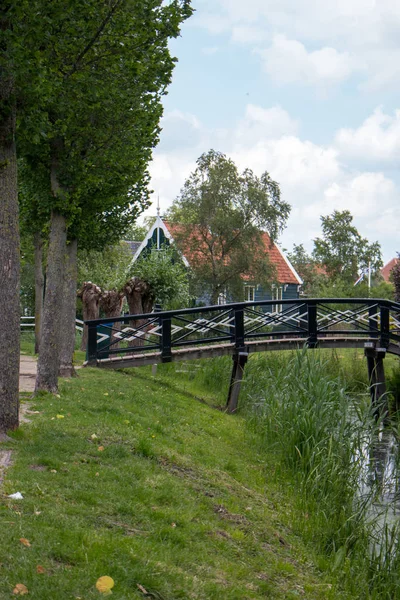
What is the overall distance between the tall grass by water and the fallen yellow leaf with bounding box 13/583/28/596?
3.43 m

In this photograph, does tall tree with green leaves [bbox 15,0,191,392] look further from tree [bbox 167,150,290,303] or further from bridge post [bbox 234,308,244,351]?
tree [bbox 167,150,290,303]

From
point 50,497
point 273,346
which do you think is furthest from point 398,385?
point 50,497

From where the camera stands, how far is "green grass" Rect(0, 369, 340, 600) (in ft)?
16.8

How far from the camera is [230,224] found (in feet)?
118

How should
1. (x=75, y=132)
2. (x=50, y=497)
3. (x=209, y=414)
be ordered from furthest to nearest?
(x=209, y=414) → (x=75, y=132) → (x=50, y=497)

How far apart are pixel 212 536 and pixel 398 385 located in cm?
1574

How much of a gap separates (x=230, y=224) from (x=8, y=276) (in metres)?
28.4

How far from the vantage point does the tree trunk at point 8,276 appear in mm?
8000

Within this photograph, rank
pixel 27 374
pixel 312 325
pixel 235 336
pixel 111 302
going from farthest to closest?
pixel 111 302, pixel 312 325, pixel 235 336, pixel 27 374

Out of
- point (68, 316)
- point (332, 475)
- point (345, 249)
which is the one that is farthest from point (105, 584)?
point (345, 249)

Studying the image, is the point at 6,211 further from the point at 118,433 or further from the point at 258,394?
the point at 258,394

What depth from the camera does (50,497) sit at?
6.31 metres

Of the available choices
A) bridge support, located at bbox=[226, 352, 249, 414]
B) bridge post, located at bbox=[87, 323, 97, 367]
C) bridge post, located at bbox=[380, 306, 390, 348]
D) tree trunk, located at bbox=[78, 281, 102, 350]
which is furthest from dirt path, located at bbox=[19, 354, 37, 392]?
bridge post, located at bbox=[380, 306, 390, 348]

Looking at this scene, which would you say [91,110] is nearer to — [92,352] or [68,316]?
[68,316]
